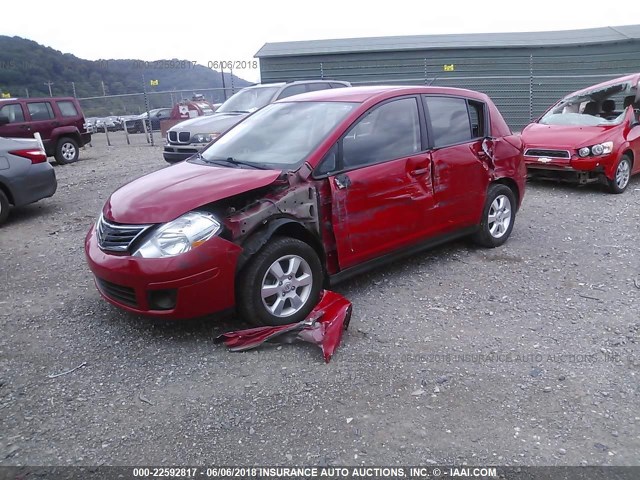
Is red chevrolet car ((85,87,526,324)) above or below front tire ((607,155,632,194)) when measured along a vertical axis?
above

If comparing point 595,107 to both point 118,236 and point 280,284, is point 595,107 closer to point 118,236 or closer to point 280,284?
point 280,284

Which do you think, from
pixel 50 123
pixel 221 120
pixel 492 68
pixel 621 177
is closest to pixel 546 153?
pixel 621 177

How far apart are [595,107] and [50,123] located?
12.8 metres

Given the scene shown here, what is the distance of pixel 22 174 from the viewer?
294 inches

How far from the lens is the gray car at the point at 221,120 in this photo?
32.6 feet

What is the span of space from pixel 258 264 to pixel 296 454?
1.37 metres

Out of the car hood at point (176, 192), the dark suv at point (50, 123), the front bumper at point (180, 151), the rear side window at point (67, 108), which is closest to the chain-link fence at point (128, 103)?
the rear side window at point (67, 108)

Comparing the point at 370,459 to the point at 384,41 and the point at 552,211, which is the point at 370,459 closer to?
the point at 552,211

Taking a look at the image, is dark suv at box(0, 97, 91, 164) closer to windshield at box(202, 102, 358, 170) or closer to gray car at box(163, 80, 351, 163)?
gray car at box(163, 80, 351, 163)

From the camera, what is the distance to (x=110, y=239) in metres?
3.69

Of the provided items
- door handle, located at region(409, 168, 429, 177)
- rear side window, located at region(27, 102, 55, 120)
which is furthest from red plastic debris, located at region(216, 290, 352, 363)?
rear side window, located at region(27, 102, 55, 120)

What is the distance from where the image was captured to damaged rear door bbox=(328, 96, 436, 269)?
4133 millimetres

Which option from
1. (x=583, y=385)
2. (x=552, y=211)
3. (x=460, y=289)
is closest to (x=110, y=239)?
(x=460, y=289)

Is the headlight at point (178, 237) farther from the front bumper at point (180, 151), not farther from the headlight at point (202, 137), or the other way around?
the headlight at point (202, 137)
